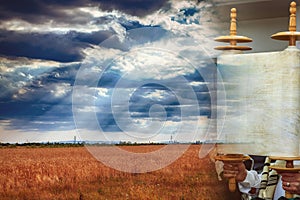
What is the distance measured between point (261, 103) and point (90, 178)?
0.88 metres

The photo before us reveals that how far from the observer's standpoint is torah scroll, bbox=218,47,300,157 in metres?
1.18

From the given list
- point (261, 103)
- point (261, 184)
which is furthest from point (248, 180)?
point (261, 103)

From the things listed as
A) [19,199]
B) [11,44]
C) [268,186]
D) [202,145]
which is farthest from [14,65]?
[268,186]

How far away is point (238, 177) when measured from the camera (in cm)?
153

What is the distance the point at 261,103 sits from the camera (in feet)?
4.11

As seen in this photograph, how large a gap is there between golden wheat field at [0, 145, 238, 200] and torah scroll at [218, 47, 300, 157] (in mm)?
662

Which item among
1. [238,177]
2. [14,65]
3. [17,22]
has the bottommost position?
[238,177]

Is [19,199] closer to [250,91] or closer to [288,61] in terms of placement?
[250,91]

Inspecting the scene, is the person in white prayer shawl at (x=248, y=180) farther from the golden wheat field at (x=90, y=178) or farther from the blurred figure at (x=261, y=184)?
the golden wheat field at (x=90, y=178)

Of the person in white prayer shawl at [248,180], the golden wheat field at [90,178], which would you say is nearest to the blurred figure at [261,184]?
the person in white prayer shawl at [248,180]

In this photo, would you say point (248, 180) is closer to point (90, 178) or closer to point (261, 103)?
point (261, 103)

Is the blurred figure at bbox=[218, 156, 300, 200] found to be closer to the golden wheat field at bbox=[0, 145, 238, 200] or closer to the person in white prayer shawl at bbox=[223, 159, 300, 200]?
the person in white prayer shawl at bbox=[223, 159, 300, 200]

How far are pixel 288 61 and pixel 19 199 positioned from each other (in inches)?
43.5

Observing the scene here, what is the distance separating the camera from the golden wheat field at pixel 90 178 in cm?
178
